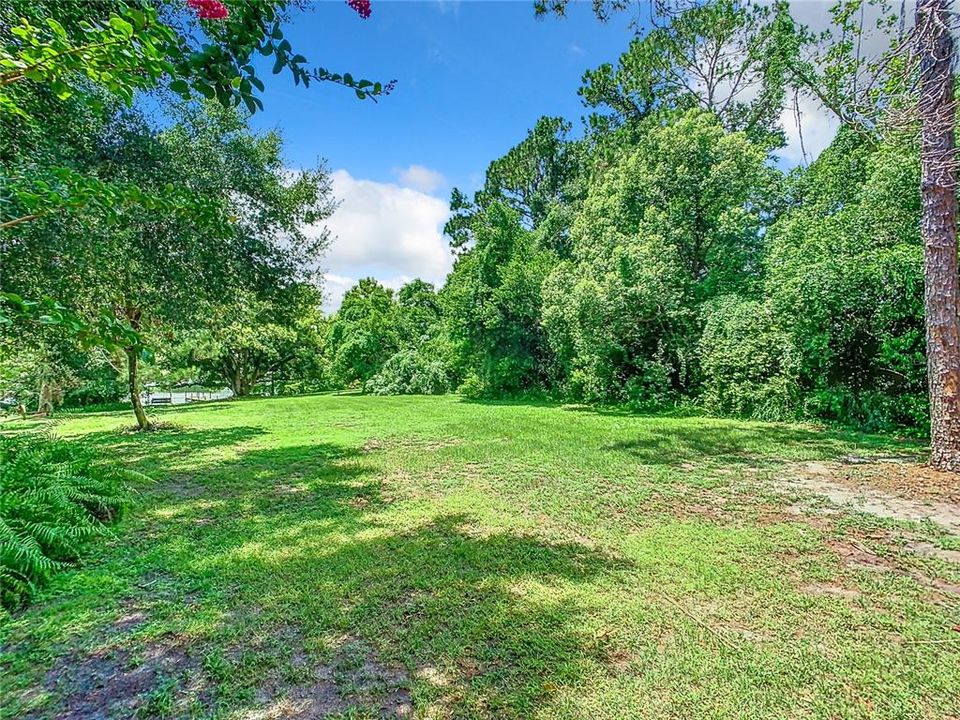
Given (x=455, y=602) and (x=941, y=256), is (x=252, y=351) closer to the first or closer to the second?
(x=455, y=602)

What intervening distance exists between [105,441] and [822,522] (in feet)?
35.6

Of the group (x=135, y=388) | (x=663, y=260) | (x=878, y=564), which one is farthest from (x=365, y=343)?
(x=878, y=564)

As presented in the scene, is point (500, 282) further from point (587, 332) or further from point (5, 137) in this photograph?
point (5, 137)

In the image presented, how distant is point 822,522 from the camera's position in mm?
3887

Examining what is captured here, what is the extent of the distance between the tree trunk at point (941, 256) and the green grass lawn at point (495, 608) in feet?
7.17

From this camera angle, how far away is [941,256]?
5281 millimetres

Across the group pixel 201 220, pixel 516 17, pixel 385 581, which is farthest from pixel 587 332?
pixel 201 220

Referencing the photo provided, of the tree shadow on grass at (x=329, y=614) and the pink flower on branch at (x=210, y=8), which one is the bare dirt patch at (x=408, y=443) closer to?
the tree shadow on grass at (x=329, y=614)

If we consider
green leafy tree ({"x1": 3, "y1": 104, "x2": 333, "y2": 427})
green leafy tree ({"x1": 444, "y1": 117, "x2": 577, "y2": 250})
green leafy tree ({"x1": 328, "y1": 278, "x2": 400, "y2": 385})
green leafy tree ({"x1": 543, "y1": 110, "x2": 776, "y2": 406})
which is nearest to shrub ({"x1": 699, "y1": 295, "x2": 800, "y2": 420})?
green leafy tree ({"x1": 543, "y1": 110, "x2": 776, "y2": 406})

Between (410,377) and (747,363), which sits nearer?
(747,363)

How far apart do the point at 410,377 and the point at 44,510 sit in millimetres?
16840

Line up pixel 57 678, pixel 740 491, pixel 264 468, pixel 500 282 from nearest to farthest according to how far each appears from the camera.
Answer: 1. pixel 57 678
2. pixel 740 491
3. pixel 264 468
4. pixel 500 282

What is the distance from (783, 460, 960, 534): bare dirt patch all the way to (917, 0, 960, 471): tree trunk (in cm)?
49

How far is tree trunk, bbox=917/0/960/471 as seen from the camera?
Answer: 498 centimetres
